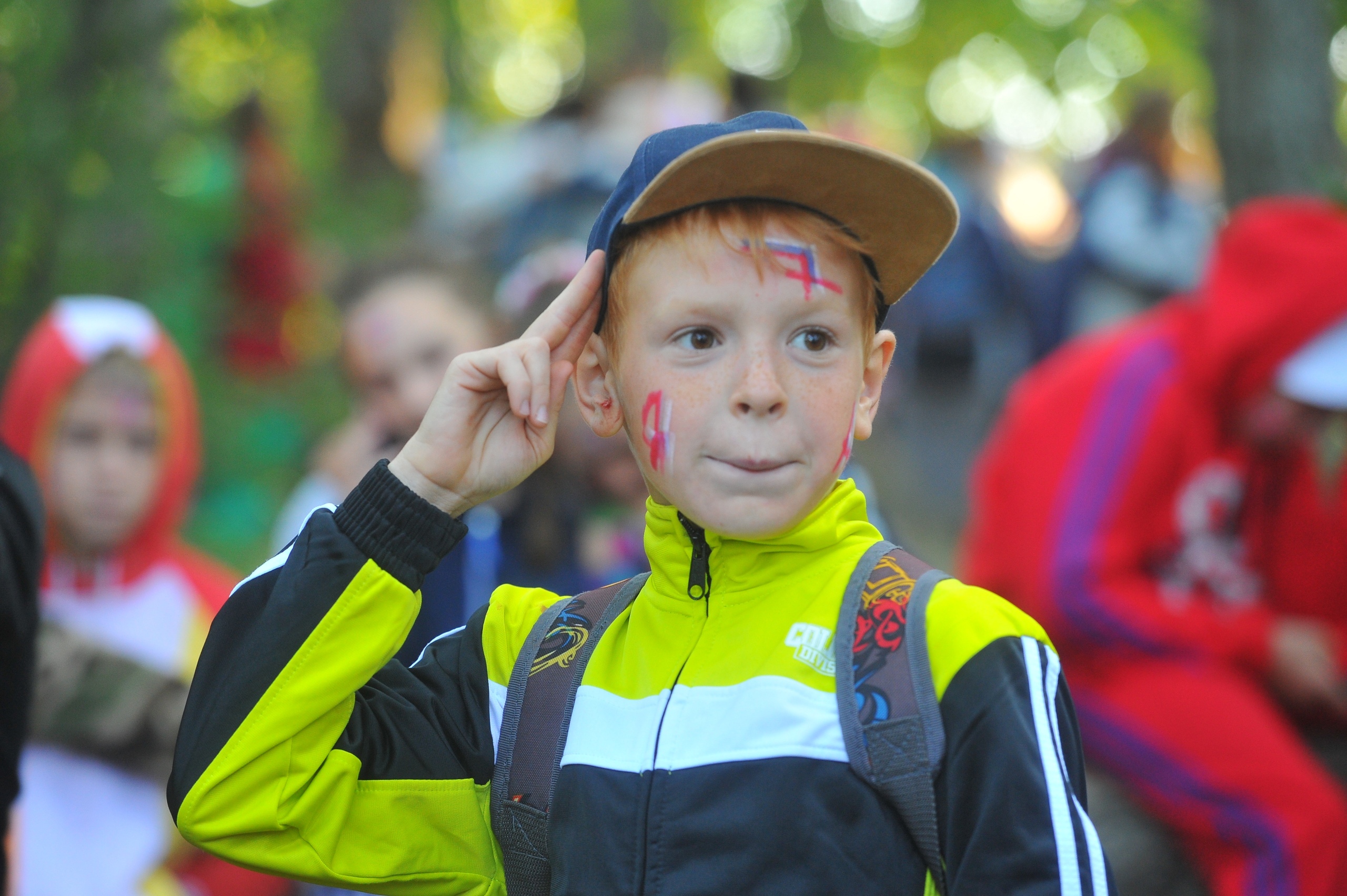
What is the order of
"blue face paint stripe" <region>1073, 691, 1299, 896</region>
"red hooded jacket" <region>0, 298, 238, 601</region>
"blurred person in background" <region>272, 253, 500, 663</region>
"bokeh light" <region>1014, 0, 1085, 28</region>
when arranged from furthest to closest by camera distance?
"bokeh light" <region>1014, 0, 1085, 28</region>
"blurred person in background" <region>272, 253, 500, 663</region>
"red hooded jacket" <region>0, 298, 238, 601</region>
"blue face paint stripe" <region>1073, 691, 1299, 896</region>

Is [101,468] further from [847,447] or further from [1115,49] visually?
[1115,49]

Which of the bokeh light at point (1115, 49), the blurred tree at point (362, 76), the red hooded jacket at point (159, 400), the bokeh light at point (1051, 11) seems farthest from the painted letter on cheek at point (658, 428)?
the bokeh light at point (1051, 11)

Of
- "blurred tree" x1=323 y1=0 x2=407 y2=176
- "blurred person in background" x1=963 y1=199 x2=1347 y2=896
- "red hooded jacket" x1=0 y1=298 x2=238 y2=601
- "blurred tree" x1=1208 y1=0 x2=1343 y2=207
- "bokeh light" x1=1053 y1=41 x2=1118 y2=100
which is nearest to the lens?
"blurred person in background" x1=963 y1=199 x2=1347 y2=896

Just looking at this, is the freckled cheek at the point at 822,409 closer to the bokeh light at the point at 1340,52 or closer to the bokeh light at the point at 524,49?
the bokeh light at the point at 1340,52

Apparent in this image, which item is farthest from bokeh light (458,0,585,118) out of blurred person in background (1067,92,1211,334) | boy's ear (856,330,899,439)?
boy's ear (856,330,899,439)

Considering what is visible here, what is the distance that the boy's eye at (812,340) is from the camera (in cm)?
163

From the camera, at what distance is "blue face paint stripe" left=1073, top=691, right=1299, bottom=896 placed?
9.63 feet

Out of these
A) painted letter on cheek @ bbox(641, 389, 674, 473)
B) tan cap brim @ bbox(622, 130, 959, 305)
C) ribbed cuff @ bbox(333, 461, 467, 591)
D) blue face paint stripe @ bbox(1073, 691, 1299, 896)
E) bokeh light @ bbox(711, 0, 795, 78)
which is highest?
bokeh light @ bbox(711, 0, 795, 78)

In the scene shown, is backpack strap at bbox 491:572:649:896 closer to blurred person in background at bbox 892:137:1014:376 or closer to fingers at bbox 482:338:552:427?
fingers at bbox 482:338:552:427

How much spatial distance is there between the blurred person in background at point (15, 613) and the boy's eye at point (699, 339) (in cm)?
146

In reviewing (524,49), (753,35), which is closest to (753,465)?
(753,35)

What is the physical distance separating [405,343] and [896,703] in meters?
2.71

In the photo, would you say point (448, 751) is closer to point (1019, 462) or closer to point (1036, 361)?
Result: point (1019, 462)

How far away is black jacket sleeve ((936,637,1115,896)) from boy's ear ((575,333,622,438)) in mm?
646
